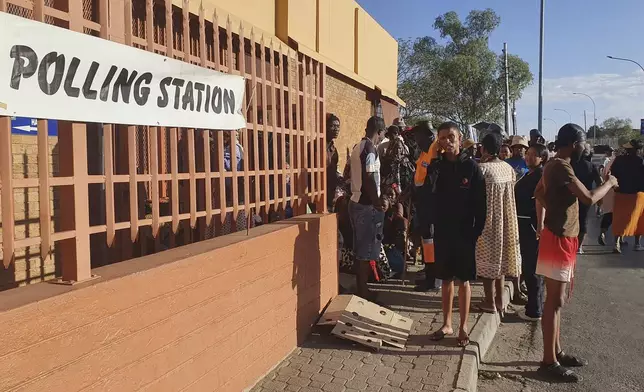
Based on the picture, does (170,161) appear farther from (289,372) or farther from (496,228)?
(496,228)

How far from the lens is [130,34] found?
2.73 meters

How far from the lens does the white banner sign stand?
2066 millimetres

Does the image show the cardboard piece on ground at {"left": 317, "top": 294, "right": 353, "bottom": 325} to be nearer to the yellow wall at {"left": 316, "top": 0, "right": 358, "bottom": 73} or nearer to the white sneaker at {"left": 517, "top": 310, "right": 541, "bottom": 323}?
the white sneaker at {"left": 517, "top": 310, "right": 541, "bottom": 323}

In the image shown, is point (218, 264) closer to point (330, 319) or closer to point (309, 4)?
point (330, 319)

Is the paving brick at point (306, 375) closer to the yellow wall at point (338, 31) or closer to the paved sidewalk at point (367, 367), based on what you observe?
the paved sidewalk at point (367, 367)

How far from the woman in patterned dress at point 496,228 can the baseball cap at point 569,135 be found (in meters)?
1.09

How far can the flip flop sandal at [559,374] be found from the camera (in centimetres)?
431

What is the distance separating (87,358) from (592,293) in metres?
6.53

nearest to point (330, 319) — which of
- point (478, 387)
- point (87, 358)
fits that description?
point (478, 387)

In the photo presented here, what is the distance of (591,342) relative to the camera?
17.3 ft

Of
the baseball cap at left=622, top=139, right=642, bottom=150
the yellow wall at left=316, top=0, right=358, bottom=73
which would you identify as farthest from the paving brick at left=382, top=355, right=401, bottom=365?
the yellow wall at left=316, top=0, right=358, bottom=73

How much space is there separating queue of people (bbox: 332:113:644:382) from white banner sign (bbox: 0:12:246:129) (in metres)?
2.28

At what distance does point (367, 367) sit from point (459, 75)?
3542cm

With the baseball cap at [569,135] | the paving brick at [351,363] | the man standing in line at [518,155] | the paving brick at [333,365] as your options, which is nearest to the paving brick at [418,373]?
the paving brick at [351,363]
